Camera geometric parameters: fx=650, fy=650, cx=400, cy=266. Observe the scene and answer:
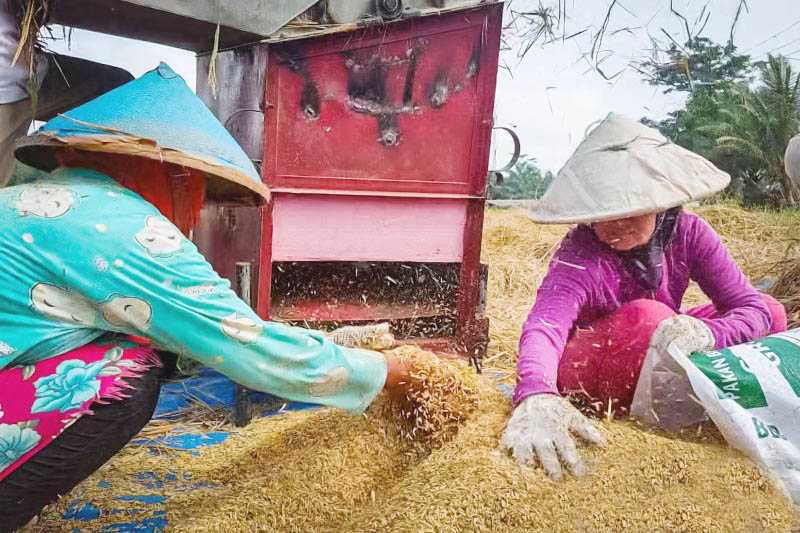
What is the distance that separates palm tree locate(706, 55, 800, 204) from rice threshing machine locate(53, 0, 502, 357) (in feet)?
14.3

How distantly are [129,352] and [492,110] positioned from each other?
8.26 ft

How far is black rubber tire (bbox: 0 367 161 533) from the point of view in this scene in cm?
152

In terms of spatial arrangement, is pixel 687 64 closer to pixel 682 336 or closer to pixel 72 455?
pixel 682 336

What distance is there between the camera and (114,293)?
4.67 feet

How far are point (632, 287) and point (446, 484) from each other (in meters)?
1.12

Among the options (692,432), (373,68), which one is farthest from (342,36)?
(692,432)

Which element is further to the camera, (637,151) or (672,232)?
(672,232)

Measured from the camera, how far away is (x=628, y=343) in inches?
80.0

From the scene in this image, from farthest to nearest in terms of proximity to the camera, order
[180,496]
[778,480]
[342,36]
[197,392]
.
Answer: [197,392] → [342,36] → [180,496] → [778,480]

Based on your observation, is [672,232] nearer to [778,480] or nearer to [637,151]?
[637,151]

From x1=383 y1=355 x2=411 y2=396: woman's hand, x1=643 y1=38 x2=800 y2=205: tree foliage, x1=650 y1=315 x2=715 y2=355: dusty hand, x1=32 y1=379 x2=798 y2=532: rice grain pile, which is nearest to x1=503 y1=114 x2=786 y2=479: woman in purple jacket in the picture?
x1=650 y1=315 x2=715 y2=355: dusty hand

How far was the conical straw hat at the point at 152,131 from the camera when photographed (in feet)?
5.10

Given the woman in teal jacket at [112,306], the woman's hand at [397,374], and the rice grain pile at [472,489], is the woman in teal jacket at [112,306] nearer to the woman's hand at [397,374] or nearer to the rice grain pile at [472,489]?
the woman's hand at [397,374]

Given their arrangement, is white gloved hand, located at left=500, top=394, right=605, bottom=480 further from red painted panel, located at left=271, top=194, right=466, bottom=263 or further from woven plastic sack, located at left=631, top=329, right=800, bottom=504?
red painted panel, located at left=271, top=194, right=466, bottom=263
